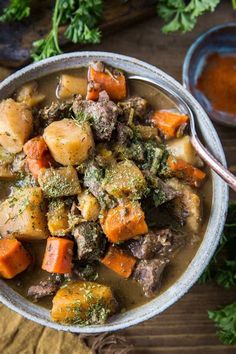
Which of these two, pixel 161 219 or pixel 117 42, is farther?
pixel 117 42

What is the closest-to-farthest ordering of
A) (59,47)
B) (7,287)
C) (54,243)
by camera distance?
1. (54,243)
2. (7,287)
3. (59,47)

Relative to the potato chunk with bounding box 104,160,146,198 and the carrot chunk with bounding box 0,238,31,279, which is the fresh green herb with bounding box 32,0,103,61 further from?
the carrot chunk with bounding box 0,238,31,279

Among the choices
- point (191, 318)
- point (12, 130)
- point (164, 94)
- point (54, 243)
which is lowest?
point (191, 318)

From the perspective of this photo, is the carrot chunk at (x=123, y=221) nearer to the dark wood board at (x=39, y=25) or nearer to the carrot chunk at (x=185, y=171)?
the carrot chunk at (x=185, y=171)

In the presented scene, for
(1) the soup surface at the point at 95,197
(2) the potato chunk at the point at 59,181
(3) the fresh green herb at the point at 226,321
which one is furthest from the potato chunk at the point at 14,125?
(3) the fresh green herb at the point at 226,321

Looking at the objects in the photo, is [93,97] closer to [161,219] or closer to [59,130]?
[59,130]

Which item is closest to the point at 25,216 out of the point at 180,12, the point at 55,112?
the point at 55,112

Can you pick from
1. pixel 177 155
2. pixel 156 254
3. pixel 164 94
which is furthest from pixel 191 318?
pixel 164 94

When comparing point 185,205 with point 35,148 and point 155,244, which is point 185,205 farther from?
point 35,148
